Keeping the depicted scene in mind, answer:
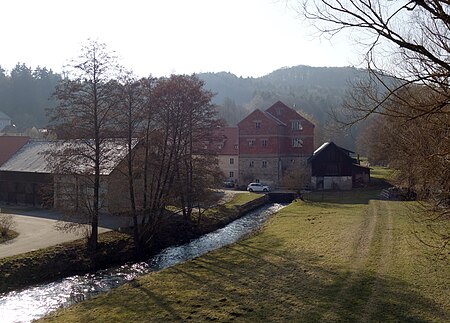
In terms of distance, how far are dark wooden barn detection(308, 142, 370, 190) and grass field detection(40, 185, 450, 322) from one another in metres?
25.3

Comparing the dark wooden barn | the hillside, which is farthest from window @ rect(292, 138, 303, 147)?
the hillside

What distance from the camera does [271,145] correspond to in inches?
1956

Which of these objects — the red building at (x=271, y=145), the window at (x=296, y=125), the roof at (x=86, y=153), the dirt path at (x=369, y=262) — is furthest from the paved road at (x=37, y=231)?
the window at (x=296, y=125)

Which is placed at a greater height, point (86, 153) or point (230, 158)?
point (230, 158)

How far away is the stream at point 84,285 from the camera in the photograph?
14227mm

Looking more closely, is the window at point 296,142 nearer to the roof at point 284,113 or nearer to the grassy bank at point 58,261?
the roof at point 284,113

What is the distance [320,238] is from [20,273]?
13718mm

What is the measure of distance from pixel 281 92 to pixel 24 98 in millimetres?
83356

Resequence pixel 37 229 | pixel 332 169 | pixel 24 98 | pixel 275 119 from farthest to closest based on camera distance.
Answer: pixel 24 98
pixel 275 119
pixel 332 169
pixel 37 229

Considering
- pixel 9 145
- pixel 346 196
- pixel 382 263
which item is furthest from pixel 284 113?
pixel 382 263

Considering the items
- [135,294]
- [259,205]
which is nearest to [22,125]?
[259,205]

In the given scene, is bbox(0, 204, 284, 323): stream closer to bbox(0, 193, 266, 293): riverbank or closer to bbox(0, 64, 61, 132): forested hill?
bbox(0, 193, 266, 293): riverbank

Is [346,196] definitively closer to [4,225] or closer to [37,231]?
[37,231]

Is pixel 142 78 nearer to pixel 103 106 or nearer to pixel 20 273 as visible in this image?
pixel 103 106
